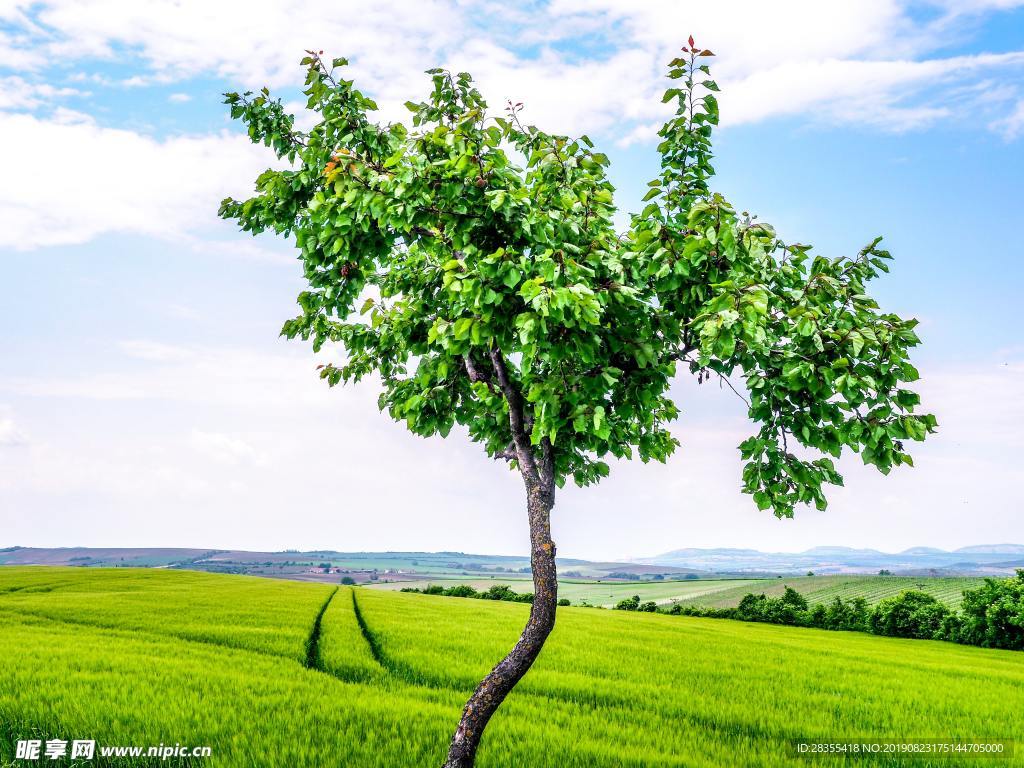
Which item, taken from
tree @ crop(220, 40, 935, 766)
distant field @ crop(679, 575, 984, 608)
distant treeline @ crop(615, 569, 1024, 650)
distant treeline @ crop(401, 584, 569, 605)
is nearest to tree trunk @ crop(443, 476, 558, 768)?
tree @ crop(220, 40, 935, 766)

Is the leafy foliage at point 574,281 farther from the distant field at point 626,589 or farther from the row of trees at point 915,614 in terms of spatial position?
the distant field at point 626,589

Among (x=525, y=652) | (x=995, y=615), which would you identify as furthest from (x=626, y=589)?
(x=525, y=652)

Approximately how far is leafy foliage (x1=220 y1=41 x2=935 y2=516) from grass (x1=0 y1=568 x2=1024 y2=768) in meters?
5.10

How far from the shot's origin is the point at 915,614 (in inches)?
1475

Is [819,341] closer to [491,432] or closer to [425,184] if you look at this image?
[425,184]

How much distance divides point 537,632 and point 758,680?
42.2 ft

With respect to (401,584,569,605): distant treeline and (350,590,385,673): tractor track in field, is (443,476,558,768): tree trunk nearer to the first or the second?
(350,590,385,673): tractor track in field

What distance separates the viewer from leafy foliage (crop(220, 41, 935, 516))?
19.0ft

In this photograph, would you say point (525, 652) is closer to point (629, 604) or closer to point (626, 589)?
point (629, 604)

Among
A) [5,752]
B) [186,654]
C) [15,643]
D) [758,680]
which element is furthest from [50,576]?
[758,680]

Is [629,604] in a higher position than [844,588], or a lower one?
higher

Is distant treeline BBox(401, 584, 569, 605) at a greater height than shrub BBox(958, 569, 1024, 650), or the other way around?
shrub BBox(958, 569, 1024, 650)

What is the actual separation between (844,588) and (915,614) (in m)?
25.5

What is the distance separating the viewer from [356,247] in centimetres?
731
